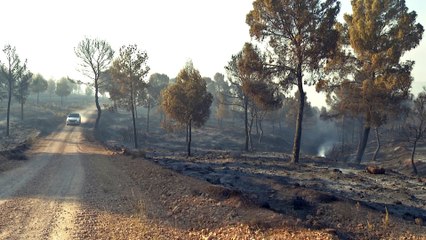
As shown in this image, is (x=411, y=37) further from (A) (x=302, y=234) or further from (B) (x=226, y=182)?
(A) (x=302, y=234)

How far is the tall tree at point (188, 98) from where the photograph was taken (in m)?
36.6

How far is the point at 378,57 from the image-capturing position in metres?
29.6

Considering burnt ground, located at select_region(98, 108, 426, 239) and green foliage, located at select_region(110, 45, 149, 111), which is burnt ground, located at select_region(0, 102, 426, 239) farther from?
green foliage, located at select_region(110, 45, 149, 111)

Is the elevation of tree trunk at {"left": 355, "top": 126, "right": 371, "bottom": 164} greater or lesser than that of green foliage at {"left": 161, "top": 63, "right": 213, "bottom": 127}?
lesser

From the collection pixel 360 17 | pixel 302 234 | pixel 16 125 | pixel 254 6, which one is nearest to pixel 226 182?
pixel 302 234

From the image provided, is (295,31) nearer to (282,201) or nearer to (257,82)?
(257,82)

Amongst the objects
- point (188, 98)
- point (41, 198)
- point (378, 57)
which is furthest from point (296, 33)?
point (41, 198)

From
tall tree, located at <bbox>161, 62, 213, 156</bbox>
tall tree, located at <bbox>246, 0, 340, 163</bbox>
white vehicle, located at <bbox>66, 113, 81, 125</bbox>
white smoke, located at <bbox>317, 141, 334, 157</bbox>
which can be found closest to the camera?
tall tree, located at <bbox>246, 0, 340, 163</bbox>

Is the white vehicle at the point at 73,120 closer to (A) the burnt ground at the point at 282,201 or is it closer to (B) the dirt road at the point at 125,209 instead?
(A) the burnt ground at the point at 282,201

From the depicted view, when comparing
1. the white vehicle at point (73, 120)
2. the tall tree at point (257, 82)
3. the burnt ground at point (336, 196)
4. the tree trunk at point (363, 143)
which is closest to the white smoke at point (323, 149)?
the tree trunk at point (363, 143)

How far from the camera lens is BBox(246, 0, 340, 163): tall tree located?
25.7m

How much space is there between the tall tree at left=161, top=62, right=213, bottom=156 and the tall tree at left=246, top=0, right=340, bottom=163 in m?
10.8

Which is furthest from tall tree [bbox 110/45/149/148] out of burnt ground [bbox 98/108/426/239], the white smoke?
the white smoke

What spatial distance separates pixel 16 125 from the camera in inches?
2562
